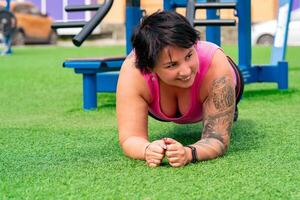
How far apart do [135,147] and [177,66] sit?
38 centimetres

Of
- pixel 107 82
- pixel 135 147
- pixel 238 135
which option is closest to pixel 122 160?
pixel 135 147

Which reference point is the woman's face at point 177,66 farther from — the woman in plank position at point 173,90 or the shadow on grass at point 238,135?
the shadow on grass at point 238,135

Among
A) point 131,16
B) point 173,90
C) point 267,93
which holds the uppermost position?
point 131,16

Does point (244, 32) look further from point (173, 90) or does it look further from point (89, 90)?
point (173, 90)

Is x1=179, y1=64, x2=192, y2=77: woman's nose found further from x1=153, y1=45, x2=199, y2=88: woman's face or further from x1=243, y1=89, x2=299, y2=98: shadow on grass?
x1=243, y1=89, x2=299, y2=98: shadow on grass

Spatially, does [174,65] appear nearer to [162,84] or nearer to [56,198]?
[162,84]

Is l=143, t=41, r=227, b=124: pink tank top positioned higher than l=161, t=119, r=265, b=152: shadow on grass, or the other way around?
l=143, t=41, r=227, b=124: pink tank top

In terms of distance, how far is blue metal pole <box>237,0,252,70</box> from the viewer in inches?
200

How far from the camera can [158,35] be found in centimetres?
234

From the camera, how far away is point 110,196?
2008 millimetres

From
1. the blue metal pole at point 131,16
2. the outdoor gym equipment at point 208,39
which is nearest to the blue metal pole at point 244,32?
the outdoor gym equipment at point 208,39

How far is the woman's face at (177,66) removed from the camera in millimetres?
2330

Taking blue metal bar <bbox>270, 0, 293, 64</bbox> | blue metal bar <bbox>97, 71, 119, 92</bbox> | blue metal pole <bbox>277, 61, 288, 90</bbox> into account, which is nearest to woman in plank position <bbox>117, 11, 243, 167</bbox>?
blue metal bar <bbox>97, 71, 119, 92</bbox>

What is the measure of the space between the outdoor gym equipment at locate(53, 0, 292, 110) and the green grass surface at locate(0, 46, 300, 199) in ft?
0.65
